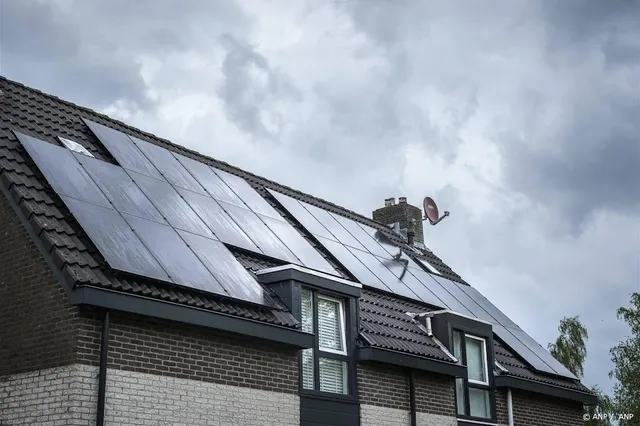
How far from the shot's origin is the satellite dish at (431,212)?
25.3 metres

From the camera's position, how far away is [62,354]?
9758 millimetres

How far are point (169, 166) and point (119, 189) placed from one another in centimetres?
278

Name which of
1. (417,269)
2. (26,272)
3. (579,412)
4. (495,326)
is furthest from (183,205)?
(579,412)

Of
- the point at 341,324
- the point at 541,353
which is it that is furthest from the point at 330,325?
the point at 541,353

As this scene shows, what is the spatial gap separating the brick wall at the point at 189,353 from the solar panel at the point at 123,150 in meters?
3.91

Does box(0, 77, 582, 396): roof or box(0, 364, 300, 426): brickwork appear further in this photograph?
box(0, 77, 582, 396): roof

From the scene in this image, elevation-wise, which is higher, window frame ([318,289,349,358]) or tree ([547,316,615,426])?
tree ([547,316,615,426])

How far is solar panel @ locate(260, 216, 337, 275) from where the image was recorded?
15195 mm

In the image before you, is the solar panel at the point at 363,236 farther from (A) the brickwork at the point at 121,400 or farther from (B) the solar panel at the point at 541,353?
(A) the brickwork at the point at 121,400

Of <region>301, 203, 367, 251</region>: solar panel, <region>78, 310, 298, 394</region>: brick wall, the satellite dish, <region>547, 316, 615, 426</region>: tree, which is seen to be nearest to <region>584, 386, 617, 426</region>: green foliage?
<region>547, 316, 615, 426</region>: tree

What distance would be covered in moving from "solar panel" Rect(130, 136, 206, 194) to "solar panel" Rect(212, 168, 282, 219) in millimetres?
1309

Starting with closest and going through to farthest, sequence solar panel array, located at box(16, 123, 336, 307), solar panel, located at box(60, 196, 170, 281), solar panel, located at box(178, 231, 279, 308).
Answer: solar panel, located at box(60, 196, 170, 281), solar panel array, located at box(16, 123, 336, 307), solar panel, located at box(178, 231, 279, 308)

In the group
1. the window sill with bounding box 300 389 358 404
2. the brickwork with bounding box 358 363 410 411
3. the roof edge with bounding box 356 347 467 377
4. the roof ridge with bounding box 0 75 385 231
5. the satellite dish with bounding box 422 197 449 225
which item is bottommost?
the window sill with bounding box 300 389 358 404

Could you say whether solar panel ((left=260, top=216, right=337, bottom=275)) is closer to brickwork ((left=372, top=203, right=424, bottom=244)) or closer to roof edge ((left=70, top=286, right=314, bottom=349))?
roof edge ((left=70, top=286, right=314, bottom=349))
